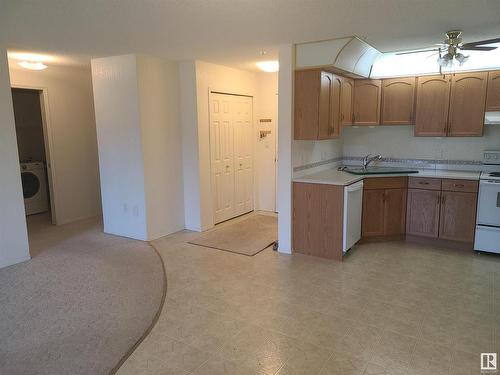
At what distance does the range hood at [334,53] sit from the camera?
387cm

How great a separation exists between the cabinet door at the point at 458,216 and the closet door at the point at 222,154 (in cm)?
306

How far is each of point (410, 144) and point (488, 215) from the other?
144 centimetres

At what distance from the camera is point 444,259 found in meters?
4.24

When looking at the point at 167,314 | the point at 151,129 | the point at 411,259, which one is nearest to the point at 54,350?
the point at 167,314

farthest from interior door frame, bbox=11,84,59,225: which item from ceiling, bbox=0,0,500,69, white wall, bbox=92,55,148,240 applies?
ceiling, bbox=0,0,500,69

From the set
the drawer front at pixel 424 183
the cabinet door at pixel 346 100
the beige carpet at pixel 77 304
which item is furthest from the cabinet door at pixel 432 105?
the beige carpet at pixel 77 304

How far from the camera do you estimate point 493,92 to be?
171 inches

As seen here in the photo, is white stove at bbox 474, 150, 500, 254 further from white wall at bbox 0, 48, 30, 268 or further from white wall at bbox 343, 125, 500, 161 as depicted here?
white wall at bbox 0, 48, 30, 268

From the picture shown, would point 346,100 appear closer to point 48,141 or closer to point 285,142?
point 285,142

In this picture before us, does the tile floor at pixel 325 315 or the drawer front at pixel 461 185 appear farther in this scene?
the drawer front at pixel 461 185

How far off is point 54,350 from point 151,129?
2961 millimetres

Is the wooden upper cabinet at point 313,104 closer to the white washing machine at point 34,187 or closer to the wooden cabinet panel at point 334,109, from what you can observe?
the wooden cabinet panel at point 334,109

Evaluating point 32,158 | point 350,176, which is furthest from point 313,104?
point 32,158

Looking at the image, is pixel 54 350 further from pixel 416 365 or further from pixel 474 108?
pixel 474 108
